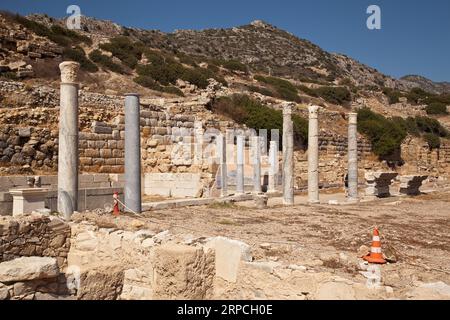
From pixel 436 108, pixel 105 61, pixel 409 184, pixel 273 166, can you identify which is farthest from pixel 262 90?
pixel 409 184

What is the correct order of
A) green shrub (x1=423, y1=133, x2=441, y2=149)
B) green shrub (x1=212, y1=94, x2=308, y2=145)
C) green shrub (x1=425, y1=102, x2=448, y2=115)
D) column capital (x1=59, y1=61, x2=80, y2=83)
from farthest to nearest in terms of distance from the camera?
1. green shrub (x1=425, y1=102, x2=448, y2=115)
2. green shrub (x1=423, y1=133, x2=441, y2=149)
3. green shrub (x1=212, y1=94, x2=308, y2=145)
4. column capital (x1=59, y1=61, x2=80, y2=83)

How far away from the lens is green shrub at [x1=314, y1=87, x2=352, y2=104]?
52.7 metres

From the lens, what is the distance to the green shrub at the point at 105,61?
119 ft

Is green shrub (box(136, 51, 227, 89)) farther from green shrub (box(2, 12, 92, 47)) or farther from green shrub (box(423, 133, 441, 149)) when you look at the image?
green shrub (box(423, 133, 441, 149))

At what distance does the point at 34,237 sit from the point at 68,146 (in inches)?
116

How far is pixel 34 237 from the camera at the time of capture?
304 inches

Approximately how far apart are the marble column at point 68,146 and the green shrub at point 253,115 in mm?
19041

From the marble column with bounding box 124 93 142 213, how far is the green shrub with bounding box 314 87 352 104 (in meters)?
43.2

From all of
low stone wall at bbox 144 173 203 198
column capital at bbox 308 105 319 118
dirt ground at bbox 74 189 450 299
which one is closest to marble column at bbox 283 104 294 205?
column capital at bbox 308 105 319 118

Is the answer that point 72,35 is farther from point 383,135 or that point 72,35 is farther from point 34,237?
point 34,237

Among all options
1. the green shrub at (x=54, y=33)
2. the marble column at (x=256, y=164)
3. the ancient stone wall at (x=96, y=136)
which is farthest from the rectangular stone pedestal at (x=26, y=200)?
the green shrub at (x=54, y=33)

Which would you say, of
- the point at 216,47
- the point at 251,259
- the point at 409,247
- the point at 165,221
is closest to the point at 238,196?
the point at 165,221

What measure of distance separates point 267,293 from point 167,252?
1.30 m

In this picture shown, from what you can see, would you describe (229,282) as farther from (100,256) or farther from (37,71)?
(37,71)
